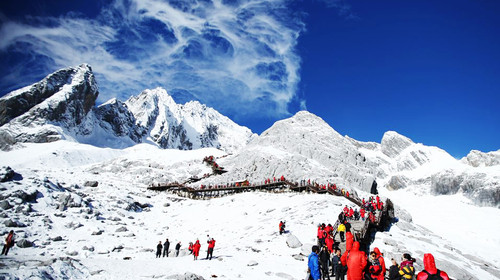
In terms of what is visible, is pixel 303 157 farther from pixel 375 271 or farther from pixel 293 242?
pixel 375 271

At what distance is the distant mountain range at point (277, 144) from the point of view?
47.2 m

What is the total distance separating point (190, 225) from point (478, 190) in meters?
129

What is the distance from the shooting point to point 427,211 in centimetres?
10756

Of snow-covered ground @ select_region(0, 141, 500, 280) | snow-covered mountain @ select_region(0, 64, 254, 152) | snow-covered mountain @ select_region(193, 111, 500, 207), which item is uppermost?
snow-covered mountain @ select_region(0, 64, 254, 152)

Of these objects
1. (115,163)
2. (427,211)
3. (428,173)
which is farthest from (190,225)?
(428,173)

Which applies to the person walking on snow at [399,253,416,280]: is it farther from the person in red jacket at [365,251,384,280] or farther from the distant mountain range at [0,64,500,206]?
the distant mountain range at [0,64,500,206]

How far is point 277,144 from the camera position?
54312 mm

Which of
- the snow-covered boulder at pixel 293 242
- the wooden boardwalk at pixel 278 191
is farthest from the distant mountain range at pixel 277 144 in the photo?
the snow-covered boulder at pixel 293 242

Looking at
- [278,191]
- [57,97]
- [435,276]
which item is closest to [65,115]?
[57,97]

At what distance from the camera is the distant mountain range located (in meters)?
47.2

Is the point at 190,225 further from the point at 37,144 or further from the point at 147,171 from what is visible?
the point at 37,144

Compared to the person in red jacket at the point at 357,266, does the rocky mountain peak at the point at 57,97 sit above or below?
above

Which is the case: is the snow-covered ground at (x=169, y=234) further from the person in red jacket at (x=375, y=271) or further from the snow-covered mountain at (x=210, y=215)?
the person in red jacket at (x=375, y=271)

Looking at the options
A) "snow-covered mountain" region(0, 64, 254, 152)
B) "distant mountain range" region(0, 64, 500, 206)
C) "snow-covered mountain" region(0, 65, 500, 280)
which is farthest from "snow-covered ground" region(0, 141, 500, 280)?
"snow-covered mountain" region(0, 64, 254, 152)
